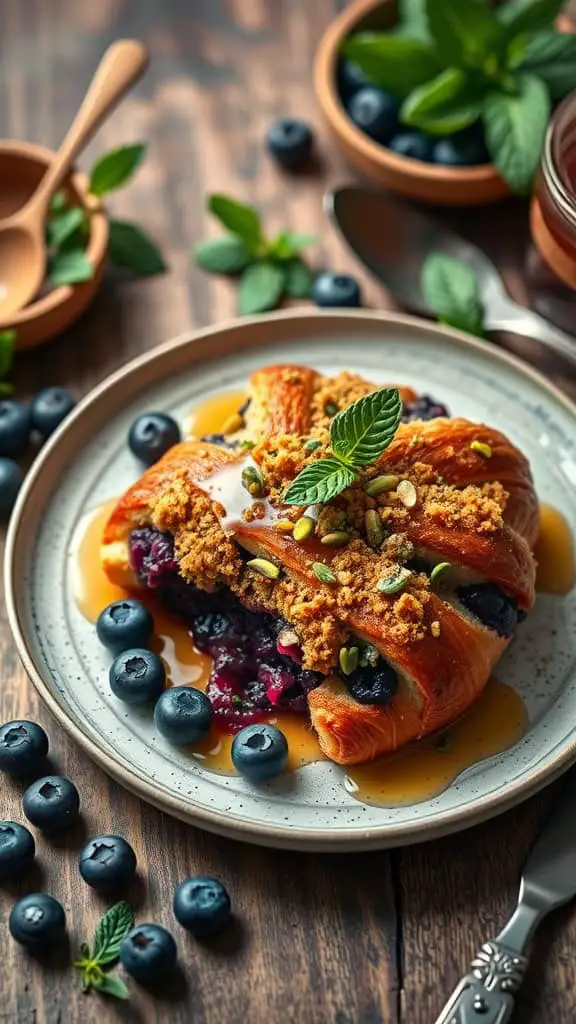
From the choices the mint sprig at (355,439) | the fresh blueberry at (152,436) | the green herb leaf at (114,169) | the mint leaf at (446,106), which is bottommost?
the fresh blueberry at (152,436)

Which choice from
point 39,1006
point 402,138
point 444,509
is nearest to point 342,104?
point 402,138

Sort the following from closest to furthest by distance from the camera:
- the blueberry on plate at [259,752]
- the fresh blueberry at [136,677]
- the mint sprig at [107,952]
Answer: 1. the mint sprig at [107,952]
2. the blueberry on plate at [259,752]
3. the fresh blueberry at [136,677]

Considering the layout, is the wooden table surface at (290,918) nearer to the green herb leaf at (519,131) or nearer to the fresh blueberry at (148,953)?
the fresh blueberry at (148,953)

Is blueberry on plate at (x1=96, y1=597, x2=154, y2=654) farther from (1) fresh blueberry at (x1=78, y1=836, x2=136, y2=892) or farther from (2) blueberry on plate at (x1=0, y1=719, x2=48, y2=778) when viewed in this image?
(1) fresh blueberry at (x1=78, y1=836, x2=136, y2=892)

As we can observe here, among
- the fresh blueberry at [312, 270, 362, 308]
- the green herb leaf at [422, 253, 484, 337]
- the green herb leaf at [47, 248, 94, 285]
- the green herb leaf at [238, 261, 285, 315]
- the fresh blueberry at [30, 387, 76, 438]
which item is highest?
the green herb leaf at [422, 253, 484, 337]

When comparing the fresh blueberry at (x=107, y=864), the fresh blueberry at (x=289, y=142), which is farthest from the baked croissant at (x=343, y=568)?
the fresh blueberry at (x=289, y=142)

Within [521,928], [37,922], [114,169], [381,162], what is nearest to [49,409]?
[114,169]

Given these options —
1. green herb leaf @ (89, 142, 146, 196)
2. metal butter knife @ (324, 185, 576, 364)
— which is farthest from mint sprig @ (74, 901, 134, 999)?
green herb leaf @ (89, 142, 146, 196)
